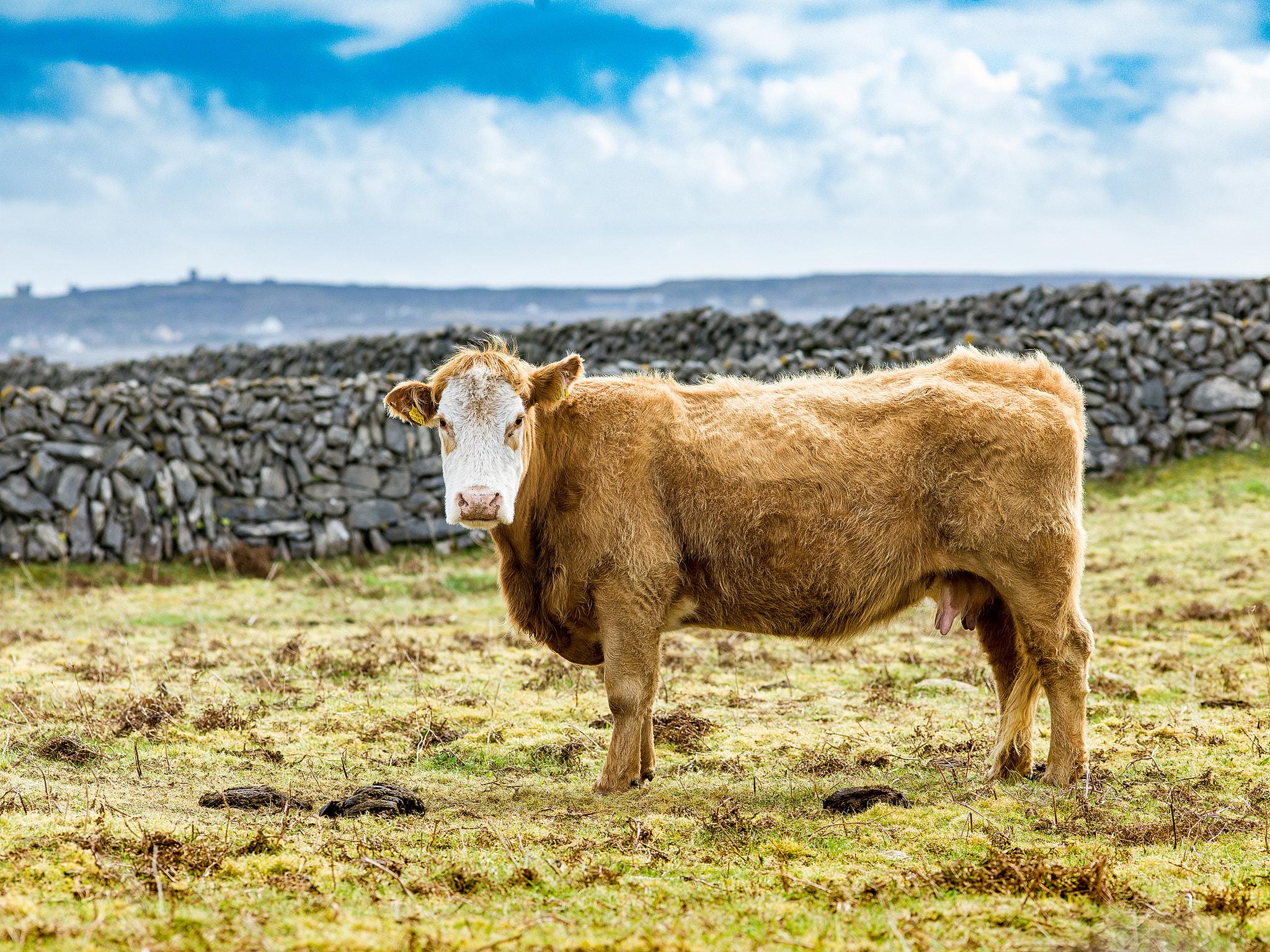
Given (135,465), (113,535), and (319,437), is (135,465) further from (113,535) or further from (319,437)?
(319,437)

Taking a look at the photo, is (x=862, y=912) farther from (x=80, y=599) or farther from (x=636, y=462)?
(x=80, y=599)

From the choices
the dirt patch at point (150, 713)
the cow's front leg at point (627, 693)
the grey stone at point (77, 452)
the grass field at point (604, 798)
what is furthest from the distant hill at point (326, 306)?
the cow's front leg at point (627, 693)

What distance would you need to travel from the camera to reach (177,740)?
6.79m

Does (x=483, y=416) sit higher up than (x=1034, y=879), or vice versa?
(x=483, y=416)

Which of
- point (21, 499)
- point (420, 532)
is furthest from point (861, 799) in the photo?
point (21, 499)

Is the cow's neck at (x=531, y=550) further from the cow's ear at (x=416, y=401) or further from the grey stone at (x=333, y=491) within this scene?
the grey stone at (x=333, y=491)

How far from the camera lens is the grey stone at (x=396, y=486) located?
1538 centimetres

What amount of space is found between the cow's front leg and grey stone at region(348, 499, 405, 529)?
9726mm

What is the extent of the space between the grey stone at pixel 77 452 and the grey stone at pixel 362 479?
10.4 ft

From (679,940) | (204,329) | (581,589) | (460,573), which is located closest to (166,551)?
(460,573)

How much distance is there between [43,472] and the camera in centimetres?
1452

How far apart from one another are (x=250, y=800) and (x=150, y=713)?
6.48 ft

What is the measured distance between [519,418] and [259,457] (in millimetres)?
10589

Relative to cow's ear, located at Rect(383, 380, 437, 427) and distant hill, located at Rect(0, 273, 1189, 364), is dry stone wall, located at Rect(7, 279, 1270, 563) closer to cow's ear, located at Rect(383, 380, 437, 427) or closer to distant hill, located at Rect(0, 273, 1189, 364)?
cow's ear, located at Rect(383, 380, 437, 427)
